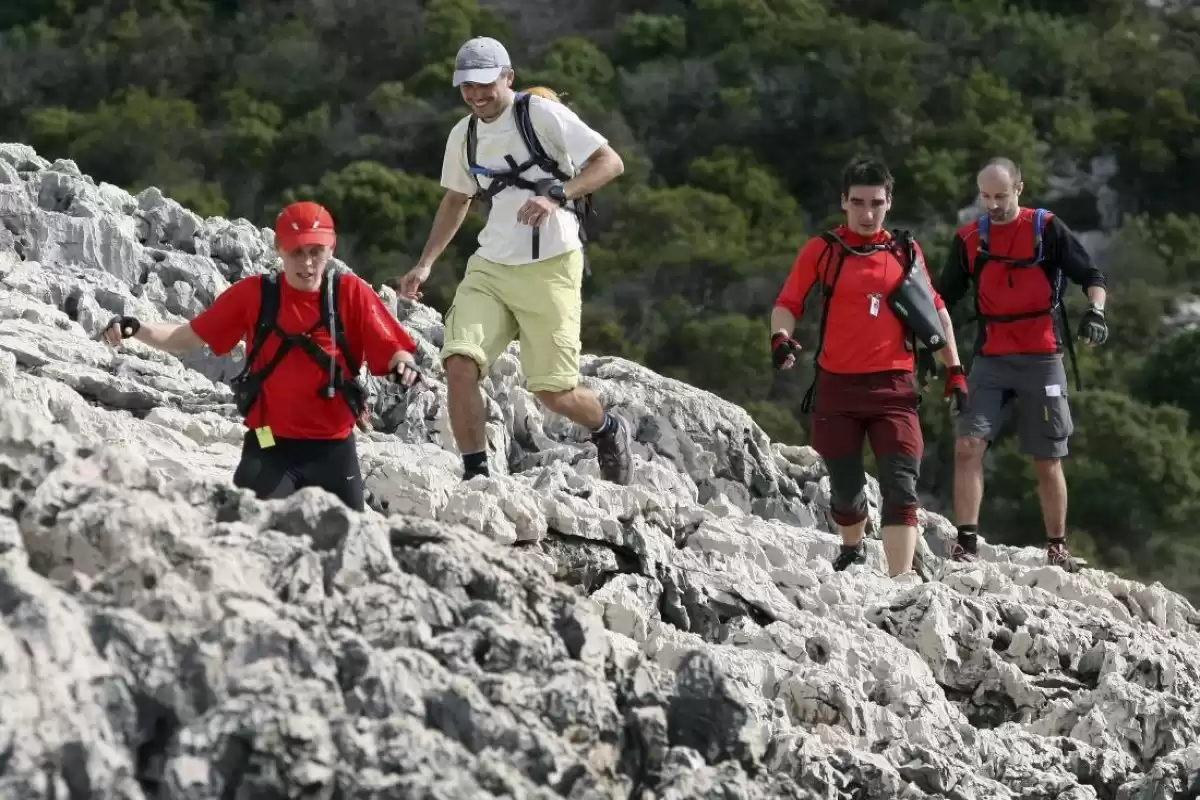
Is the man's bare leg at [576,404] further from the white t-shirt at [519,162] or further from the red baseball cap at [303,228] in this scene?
the red baseball cap at [303,228]

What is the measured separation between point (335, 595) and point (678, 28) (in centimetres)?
4406

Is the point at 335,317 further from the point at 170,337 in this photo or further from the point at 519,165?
the point at 519,165

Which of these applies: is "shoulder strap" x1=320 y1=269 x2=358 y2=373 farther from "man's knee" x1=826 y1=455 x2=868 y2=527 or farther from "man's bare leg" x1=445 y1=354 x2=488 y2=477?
"man's knee" x1=826 y1=455 x2=868 y2=527

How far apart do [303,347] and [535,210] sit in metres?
1.62

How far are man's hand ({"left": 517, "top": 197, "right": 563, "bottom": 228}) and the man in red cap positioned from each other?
1.37 m

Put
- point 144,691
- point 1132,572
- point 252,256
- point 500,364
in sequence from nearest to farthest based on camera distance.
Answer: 1. point 144,691
2. point 500,364
3. point 252,256
4. point 1132,572

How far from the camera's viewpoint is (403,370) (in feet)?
21.3

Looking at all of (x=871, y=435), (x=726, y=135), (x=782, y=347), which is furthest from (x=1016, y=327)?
(x=726, y=135)

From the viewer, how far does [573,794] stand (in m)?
4.98

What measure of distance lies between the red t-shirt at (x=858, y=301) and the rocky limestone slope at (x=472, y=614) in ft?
2.84

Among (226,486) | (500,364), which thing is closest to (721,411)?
(500,364)

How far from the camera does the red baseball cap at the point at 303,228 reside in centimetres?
646

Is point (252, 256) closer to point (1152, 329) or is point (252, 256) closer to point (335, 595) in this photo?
point (335, 595)

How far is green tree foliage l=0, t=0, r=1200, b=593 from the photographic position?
3241 centimetres
